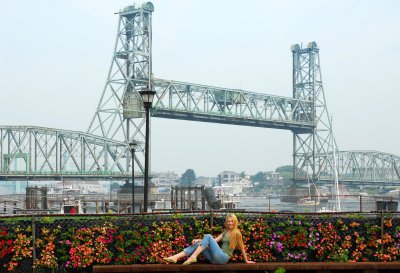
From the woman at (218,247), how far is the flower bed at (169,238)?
0.65 m

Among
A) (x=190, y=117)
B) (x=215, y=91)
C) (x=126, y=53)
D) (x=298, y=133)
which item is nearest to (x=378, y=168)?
(x=298, y=133)

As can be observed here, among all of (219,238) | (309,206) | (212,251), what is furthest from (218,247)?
(309,206)

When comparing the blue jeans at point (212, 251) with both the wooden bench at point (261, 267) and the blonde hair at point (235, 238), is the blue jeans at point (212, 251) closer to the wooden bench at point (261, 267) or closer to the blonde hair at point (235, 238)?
the wooden bench at point (261, 267)

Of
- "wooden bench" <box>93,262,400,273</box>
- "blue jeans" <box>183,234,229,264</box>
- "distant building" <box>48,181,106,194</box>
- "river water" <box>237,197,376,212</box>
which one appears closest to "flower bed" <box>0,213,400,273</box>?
"wooden bench" <box>93,262,400,273</box>

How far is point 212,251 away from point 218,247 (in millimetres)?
113

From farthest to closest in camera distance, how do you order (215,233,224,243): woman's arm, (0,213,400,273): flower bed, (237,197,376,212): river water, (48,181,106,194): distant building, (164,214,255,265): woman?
(48,181,106,194): distant building → (237,197,376,212): river water → (0,213,400,273): flower bed → (215,233,224,243): woman's arm → (164,214,255,265): woman

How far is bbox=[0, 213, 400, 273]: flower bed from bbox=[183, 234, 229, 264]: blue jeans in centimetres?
78

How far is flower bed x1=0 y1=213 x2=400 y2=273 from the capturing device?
12.2 m

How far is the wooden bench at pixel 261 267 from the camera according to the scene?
11281 mm

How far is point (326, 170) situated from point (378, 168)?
1326 inches

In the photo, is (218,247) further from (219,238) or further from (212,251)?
(219,238)

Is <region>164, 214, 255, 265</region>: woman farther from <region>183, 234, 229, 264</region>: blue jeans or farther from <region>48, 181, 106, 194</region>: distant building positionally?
<region>48, 181, 106, 194</region>: distant building

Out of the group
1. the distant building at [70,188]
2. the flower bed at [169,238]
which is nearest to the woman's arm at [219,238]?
the flower bed at [169,238]

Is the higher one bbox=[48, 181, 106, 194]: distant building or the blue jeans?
bbox=[48, 181, 106, 194]: distant building
